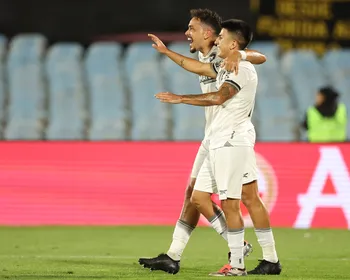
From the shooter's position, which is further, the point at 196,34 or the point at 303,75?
the point at 303,75

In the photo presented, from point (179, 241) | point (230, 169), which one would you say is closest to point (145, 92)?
point (179, 241)

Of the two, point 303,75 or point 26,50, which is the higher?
point 26,50

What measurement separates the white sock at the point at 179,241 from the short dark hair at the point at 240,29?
5.07 feet

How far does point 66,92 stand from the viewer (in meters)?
14.5

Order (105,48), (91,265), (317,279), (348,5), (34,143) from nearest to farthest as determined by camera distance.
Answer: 1. (317,279)
2. (91,265)
3. (34,143)
4. (348,5)
5. (105,48)

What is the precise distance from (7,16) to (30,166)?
10.2 feet

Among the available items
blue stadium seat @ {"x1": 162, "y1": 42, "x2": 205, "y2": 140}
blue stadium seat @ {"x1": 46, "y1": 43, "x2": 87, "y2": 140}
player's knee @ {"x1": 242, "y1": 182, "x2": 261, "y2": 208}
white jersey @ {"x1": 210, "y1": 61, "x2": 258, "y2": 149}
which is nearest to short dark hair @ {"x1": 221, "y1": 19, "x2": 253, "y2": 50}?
white jersey @ {"x1": 210, "y1": 61, "x2": 258, "y2": 149}

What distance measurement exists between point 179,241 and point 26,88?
7165 mm

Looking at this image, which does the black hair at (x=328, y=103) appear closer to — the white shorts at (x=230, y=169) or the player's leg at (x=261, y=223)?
the player's leg at (x=261, y=223)

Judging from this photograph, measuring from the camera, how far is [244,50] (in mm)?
7496

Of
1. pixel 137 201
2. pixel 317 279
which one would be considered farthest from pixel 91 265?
pixel 137 201

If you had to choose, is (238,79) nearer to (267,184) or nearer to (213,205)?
(213,205)

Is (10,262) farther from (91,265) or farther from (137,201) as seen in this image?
(137,201)

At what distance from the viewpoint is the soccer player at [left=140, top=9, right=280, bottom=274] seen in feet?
25.0
